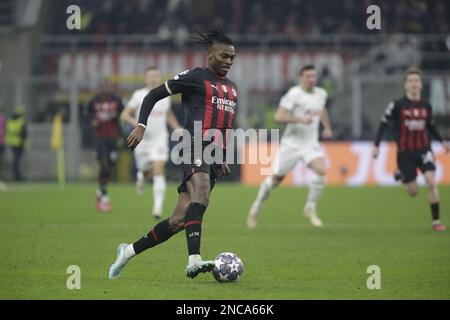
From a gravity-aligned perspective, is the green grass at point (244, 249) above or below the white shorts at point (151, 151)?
below

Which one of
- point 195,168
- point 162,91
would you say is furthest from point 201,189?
point 162,91

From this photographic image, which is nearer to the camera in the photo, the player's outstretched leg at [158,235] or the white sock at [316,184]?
the player's outstretched leg at [158,235]

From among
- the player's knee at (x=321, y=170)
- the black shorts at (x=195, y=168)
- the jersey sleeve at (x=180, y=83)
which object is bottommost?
the black shorts at (x=195, y=168)

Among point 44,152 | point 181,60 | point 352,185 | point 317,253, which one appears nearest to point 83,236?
point 317,253

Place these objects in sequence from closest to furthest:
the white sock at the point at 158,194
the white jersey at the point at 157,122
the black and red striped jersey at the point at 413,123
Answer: the black and red striped jersey at the point at 413,123
the white sock at the point at 158,194
the white jersey at the point at 157,122

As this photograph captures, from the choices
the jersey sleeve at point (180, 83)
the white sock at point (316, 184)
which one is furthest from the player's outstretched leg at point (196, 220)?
the white sock at point (316, 184)

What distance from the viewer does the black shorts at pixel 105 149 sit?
19594 millimetres

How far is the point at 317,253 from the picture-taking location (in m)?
12.4

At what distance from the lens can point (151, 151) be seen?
18.0 metres

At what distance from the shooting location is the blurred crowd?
34000 millimetres

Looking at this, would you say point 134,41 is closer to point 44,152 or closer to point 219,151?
point 44,152

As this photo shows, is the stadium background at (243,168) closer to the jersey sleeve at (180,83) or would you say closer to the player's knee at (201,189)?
the player's knee at (201,189)

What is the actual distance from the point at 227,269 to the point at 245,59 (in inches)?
940

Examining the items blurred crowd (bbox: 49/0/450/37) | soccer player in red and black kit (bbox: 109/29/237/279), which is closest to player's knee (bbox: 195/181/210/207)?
soccer player in red and black kit (bbox: 109/29/237/279)
